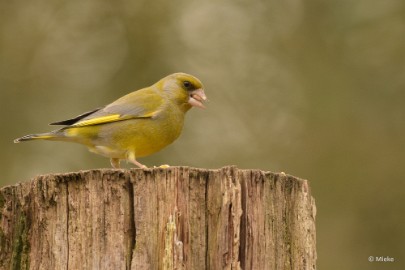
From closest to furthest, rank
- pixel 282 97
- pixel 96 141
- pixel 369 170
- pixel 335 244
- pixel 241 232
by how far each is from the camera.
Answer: pixel 241 232, pixel 96 141, pixel 335 244, pixel 369 170, pixel 282 97

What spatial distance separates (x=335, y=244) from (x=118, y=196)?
10.4 meters

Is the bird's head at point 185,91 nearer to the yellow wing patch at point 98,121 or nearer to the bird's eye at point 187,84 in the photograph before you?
the bird's eye at point 187,84

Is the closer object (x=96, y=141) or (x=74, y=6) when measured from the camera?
(x=96, y=141)

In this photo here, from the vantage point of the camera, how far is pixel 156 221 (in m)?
6.27

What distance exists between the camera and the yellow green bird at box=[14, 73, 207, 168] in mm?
9906

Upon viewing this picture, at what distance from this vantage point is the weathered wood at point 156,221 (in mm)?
6234

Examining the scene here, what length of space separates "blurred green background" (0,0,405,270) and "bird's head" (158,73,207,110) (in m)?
6.52

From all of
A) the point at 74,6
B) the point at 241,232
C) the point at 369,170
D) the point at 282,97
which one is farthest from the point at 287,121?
the point at 241,232

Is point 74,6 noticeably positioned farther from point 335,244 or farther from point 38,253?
point 38,253

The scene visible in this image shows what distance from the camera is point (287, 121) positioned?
1853 cm

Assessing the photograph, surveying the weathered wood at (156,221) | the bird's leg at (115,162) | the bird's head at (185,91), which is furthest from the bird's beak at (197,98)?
the weathered wood at (156,221)

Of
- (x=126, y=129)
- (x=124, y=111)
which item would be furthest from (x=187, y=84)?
(x=126, y=129)

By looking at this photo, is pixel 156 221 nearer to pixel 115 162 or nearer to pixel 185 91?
pixel 115 162

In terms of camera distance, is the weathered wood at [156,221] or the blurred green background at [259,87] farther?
the blurred green background at [259,87]
